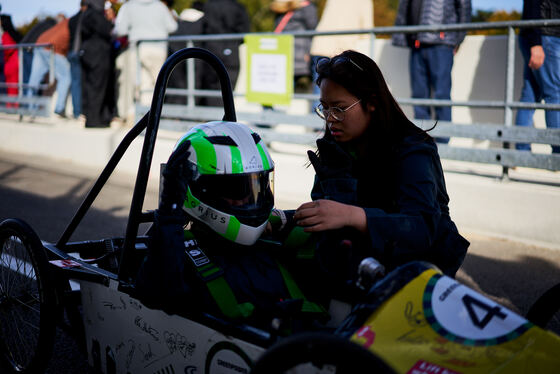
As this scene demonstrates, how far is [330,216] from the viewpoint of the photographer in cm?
208

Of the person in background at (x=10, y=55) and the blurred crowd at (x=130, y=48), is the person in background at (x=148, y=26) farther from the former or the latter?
the person in background at (x=10, y=55)

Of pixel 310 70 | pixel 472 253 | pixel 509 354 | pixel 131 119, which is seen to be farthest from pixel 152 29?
pixel 509 354

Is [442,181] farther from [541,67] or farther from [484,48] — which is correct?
[484,48]

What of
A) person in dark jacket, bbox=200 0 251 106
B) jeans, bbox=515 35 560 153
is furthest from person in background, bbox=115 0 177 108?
jeans, bbox=515 35 560 153

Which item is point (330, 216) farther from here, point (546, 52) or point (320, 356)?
point (546, 52)

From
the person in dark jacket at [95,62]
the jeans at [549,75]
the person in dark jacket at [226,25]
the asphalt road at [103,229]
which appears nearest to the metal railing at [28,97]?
the person in dark jacket at [95,62]

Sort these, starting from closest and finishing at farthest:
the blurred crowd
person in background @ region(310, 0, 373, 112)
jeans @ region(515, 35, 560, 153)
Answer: jeans @ region(515, 35, 560, 153) → person in background @ region(310, 0, 373, 112) → the blurred crowd

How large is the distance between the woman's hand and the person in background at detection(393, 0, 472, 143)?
4869 millimetres

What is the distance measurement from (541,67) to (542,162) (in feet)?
3.27

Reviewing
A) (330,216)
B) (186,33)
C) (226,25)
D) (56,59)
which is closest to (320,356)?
(330,216)

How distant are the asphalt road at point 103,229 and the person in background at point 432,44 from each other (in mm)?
1996

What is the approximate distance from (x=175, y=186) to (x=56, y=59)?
10.2 metres

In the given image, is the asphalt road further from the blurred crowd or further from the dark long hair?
the blurred crowd

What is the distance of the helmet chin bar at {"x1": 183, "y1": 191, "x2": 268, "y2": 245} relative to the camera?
2.35 meters
